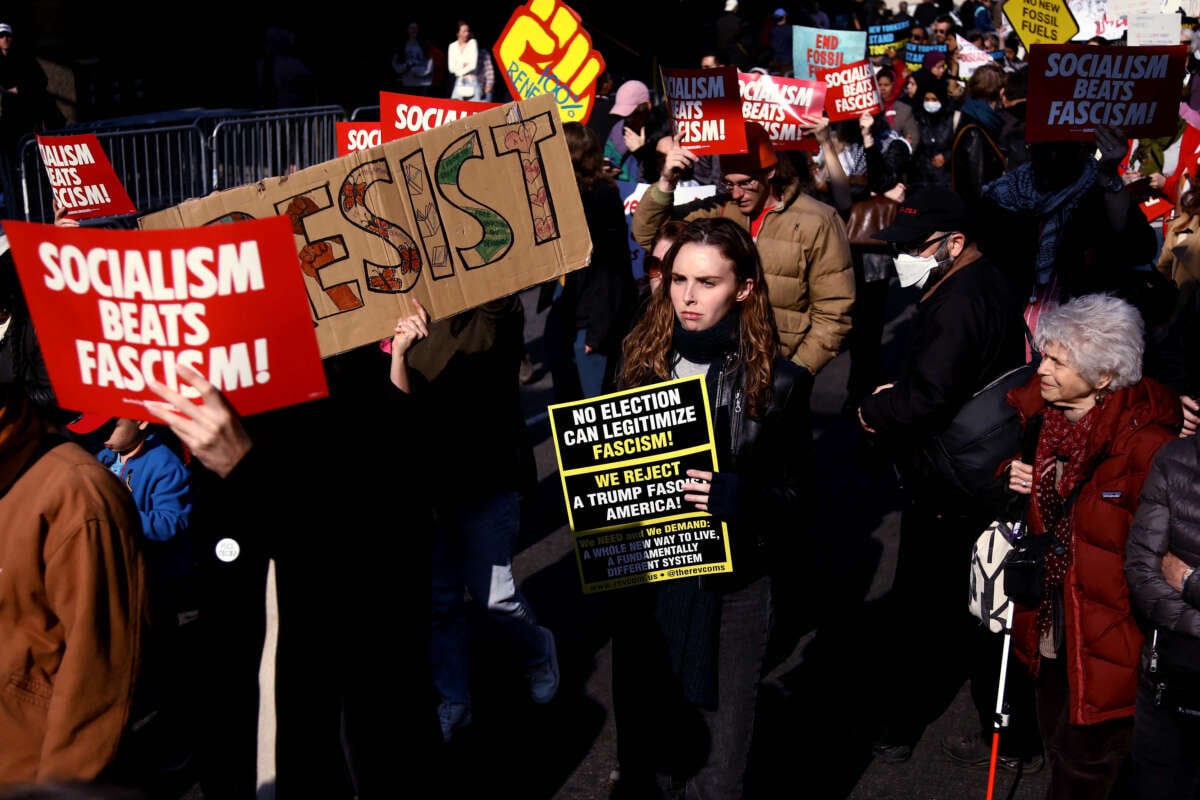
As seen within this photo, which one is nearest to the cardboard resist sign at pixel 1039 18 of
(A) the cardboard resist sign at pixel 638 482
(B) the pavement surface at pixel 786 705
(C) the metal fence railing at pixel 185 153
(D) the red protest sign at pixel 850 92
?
(D) the red protest sign at pixel 850 92

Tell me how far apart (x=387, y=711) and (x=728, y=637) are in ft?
3.91

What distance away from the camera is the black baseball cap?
4.73 m

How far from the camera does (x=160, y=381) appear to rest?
9.08 feet

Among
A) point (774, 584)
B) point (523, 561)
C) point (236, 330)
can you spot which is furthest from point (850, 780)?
point (236, 330)

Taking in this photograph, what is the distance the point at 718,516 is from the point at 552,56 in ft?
15.0

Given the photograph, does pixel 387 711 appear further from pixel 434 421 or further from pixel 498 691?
pixel 498 691

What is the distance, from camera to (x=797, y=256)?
5.75m

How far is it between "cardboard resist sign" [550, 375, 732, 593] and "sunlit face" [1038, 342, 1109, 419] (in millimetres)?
1130

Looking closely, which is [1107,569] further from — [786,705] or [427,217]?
[427,217]

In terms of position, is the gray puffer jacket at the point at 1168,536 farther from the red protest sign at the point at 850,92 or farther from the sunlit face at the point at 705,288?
the red protest sign at the point at 850,92

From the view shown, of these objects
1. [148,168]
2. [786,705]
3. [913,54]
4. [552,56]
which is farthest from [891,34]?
[786,705]

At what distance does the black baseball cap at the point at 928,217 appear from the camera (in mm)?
4727

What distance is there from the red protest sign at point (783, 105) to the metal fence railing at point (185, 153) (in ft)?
12.1

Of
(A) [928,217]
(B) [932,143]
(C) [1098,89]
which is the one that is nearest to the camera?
(A) [928,217]
